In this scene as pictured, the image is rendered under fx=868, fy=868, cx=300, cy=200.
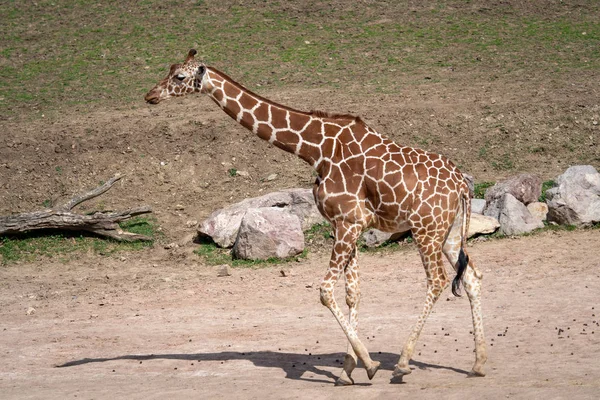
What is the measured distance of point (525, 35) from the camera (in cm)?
2366

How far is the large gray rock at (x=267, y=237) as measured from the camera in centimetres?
1440

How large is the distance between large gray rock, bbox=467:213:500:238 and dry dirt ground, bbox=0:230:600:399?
0.24 m

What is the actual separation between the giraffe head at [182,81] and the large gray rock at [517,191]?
6891 mm

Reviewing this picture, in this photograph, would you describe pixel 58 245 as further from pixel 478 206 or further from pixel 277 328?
pixel 478 206

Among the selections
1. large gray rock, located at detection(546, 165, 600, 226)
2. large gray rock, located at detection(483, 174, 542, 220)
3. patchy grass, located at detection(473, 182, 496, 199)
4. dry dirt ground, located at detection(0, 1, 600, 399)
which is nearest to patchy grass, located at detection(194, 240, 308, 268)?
dry dirt ground, located at detection(0, 1, 600, 399)

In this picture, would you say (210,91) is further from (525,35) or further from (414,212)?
(525,35)

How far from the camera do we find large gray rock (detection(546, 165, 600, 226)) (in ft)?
47.7

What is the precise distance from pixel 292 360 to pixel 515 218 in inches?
240

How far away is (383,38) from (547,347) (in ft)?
49.5

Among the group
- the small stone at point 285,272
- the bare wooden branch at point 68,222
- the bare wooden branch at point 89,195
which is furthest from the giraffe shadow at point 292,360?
the bare wooden branch at point 89,195

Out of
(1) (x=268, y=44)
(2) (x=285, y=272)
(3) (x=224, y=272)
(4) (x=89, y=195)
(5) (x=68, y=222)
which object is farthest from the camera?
(1) (x=268, y=44)

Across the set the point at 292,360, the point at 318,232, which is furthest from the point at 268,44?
the point at 292,360

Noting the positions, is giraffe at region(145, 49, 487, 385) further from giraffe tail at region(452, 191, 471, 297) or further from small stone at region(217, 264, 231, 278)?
small stone at region(217, 264, 231, 278)

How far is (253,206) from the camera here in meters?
15.6
